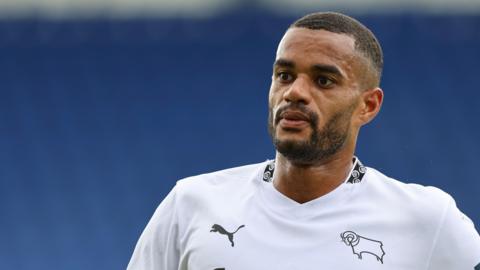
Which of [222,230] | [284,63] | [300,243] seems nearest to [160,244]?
[222,230]

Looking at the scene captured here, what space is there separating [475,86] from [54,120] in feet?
14.3

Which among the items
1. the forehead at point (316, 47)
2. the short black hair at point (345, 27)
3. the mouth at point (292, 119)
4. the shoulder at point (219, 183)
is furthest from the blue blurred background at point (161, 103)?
the mouth at point (292, 119)

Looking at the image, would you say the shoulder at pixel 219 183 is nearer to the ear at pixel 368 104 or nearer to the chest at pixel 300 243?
the chest at pixel 300 243

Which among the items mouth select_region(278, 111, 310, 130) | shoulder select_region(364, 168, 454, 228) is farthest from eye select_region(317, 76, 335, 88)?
shoulder select_region(364, 168, 454, 228)

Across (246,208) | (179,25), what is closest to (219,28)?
(179,25)

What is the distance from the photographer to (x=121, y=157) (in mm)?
10953

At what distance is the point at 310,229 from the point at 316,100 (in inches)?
16.6

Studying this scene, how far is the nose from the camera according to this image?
11.4 feet

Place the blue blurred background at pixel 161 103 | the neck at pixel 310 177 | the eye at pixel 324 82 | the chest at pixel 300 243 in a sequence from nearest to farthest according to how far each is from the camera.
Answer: the chest at pixel 300 243 < the eye at pixel 324 82 < the neck at pixel 310 177 < the blue blurred background at pixel 161 103

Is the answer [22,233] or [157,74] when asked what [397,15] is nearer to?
[157,74]

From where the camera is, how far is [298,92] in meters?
3.47

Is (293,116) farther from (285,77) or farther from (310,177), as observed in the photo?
(310,177)

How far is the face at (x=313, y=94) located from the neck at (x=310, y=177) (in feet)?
0.15

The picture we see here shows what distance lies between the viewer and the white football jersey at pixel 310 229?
11.3 feet
